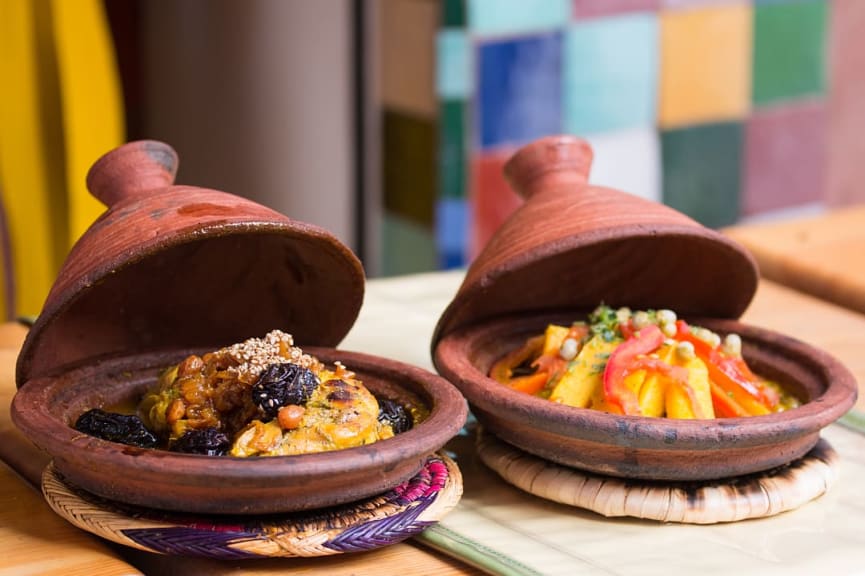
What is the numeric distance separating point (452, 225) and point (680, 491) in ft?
8.69

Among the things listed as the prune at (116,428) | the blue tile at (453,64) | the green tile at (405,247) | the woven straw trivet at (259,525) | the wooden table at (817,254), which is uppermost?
the blue tile at (453,64)

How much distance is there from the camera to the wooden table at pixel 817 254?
2916 mm

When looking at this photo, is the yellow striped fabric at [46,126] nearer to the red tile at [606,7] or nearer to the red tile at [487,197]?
the red tile at [487,197]

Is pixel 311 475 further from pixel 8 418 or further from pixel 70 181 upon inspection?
A: pixel 70 181

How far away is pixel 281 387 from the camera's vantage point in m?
1.65

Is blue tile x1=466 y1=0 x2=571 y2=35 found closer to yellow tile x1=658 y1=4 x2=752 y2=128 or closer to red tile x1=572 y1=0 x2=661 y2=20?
red tile x1=572 y1=0 x2=661 y2=20

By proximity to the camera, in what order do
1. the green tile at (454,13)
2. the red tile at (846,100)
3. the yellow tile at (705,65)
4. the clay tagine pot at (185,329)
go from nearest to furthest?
1. the clay tagine pot at (185,329)
2. the green tile at (454,13)
3. the yellow tile at (705,65)
4. the red tile at (846,100)

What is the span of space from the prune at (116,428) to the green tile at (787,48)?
4.03 meters

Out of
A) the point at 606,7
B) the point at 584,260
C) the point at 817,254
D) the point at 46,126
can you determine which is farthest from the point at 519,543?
the point at 606,7

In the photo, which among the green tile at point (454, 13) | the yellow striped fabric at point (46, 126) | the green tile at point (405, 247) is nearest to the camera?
→ the yellow striped fabric at point (46, 126)

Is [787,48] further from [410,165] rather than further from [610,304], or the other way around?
[610,304]

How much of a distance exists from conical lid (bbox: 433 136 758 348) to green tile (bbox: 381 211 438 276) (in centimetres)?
213

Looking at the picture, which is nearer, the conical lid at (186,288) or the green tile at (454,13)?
the conical lid at (186,288)

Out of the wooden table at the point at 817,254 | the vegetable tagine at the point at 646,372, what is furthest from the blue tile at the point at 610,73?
the vegetable tagine at the point at 646,372
